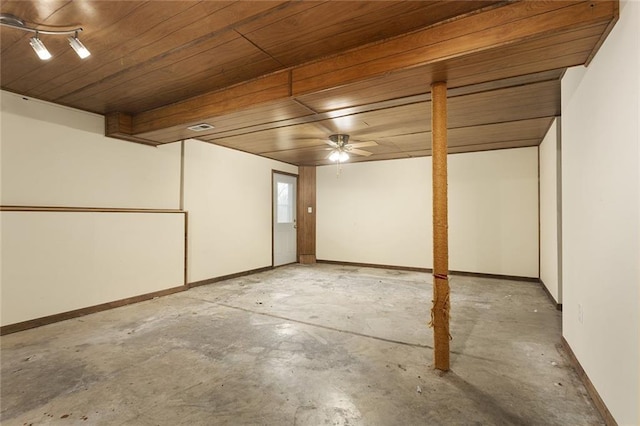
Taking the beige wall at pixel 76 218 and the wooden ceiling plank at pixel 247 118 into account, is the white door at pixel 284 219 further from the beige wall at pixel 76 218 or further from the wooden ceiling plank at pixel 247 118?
the wooden ceiling plank at pixel 247 118

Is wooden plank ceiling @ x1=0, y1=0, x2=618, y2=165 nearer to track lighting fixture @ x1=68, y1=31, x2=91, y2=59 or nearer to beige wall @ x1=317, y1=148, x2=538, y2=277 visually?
track lighting fixture @ x1=68, y1=31, x2=91, y2=59

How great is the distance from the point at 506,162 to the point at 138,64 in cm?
589

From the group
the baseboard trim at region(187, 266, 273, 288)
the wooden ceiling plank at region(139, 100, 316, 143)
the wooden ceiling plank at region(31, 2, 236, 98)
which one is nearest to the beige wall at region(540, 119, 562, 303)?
the wooden ceiling plank at region(139, 100, 316, 143)

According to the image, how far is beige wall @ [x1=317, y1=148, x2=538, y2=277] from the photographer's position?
5.49 m

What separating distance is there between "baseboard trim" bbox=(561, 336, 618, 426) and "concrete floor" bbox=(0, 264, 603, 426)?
0.06m

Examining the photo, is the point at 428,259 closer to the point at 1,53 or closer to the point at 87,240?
the point at 87,240

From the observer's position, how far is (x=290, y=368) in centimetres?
238

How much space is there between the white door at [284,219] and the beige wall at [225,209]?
9.8 inches

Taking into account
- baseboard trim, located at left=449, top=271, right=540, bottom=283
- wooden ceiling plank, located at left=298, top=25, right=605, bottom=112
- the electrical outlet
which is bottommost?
baseboard trim, located at left=449, top=271, right=540, bottom=283

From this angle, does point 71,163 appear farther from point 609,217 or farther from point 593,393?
point 593,393

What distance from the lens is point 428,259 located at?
625 cm

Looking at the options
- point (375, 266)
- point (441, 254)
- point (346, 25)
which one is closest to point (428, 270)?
point (375, 266)

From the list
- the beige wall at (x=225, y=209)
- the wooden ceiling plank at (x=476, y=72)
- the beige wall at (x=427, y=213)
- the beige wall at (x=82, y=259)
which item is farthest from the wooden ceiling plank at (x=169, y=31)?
the beige wall at (x=427, y=213)

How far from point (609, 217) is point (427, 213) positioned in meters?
4.49
